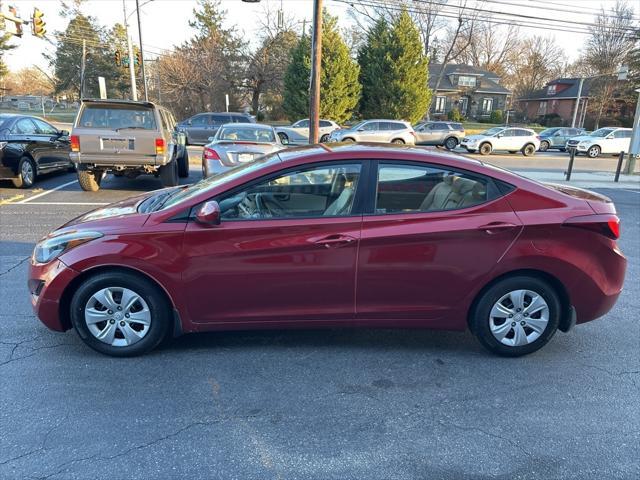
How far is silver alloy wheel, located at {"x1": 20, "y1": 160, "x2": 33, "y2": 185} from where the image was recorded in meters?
9.52

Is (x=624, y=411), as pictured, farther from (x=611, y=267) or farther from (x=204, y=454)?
(x=204, y=454)

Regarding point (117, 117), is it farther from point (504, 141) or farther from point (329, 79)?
point (329, 79)

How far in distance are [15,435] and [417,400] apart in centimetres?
241

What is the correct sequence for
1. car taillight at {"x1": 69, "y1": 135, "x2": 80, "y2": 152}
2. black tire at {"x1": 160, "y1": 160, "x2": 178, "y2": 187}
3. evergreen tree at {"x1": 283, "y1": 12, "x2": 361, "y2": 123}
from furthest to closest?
evergreen tree at {"x1": 283, "y1": 12, "x2": 361, "y2": 123}, black tire at {"x1": 160, "y1": 160, "x2": 178, "y2": 187}, car taillight at {"x1": 69, "y1": 135, "x2": 80, "y2": 152}

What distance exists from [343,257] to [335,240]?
0.14 meters

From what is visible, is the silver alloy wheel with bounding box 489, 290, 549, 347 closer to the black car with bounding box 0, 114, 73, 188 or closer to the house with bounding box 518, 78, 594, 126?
the black car with bounding box 0, 114, 73, 188

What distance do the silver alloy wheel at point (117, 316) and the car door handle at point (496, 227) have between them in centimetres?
253

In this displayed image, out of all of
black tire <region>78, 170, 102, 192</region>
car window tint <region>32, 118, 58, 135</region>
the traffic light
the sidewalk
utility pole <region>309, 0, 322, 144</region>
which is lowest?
the sidewalk

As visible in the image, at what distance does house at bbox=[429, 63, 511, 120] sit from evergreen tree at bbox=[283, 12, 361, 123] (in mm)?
24318

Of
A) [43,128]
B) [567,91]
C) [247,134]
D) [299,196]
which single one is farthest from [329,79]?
[567,91]

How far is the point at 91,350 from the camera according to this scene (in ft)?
11.3

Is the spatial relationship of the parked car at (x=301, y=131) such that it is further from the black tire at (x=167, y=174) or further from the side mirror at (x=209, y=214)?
the side mirror at (x=209, y=214)

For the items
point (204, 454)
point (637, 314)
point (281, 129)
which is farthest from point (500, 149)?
point (204, 454)

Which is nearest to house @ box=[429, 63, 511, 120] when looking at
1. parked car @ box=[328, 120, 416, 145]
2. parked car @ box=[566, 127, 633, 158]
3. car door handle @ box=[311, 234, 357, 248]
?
parked car @ box=[566, 127, 633, 158]
